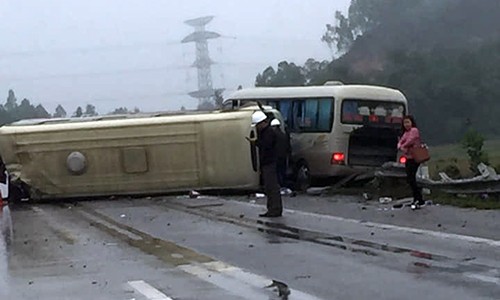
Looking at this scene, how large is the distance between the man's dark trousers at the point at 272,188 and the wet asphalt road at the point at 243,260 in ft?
1.15

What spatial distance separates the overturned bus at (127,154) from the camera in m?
28.0

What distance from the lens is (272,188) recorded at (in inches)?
717

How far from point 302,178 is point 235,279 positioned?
1822 centimetres

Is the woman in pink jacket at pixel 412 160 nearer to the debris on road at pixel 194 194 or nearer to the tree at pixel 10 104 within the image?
the debris on road at pixel 194 194

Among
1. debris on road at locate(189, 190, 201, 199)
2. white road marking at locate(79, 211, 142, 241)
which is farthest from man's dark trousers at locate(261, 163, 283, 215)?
debris on road at locate(189, 190, 201, 199)

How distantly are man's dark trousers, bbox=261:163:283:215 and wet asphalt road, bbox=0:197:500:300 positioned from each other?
0.35 m

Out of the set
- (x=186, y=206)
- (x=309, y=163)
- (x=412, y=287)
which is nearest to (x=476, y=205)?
(x=186, y=206)

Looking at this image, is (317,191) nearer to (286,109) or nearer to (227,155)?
(227,155)

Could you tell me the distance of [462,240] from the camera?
43.5ft

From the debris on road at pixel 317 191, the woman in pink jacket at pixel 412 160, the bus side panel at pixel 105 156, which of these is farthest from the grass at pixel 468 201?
the bus side panel at pixel 105 156

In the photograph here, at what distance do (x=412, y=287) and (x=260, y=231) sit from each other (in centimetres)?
645

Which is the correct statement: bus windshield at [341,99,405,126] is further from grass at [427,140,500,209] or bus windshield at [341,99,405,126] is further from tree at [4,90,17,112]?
tree at [4,90,17,112]

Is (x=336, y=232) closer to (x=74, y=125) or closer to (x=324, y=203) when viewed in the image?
(x=324, y=203)

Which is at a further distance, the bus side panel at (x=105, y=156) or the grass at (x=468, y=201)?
the bus side panel at (x=105, y=156)
